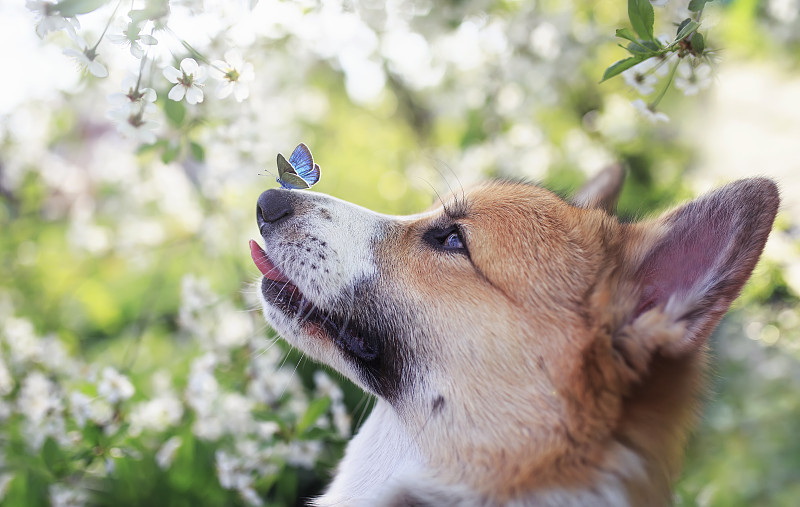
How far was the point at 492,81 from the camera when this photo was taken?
387 cm

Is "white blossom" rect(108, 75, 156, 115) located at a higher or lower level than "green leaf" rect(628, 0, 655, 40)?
lower

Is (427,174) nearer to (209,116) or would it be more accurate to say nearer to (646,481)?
(209,116)

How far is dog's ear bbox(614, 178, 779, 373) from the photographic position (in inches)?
59.3

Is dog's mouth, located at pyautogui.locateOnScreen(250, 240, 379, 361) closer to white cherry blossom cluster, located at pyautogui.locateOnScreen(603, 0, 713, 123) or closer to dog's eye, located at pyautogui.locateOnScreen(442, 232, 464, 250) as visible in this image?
dog's eye, located at pyautogui.locateOnScreen(442, 232, 464, 250)

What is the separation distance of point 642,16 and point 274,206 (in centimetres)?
121

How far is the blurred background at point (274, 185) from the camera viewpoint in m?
2.48

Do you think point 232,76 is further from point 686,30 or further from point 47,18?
point 686,30

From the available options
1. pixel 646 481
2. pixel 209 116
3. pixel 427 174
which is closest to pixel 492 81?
pixel 427 174

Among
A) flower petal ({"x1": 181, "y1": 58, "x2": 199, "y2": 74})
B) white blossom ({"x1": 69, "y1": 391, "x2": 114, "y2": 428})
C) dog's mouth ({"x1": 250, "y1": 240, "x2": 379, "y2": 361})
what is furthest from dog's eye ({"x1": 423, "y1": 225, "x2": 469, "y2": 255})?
white blossom ({"x1": 69, "y1": 391, "x2": 114, "y2": 428})

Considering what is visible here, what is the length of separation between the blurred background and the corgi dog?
0.47 meters

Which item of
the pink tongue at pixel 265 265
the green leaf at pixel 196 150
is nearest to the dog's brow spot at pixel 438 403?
the pink tongue at pixel 265 265

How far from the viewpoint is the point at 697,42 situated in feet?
5.51

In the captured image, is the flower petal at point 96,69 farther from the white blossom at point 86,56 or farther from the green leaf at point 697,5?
the green leaf at point 697,5

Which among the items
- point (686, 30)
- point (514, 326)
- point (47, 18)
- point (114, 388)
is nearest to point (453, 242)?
point (514, 326)
